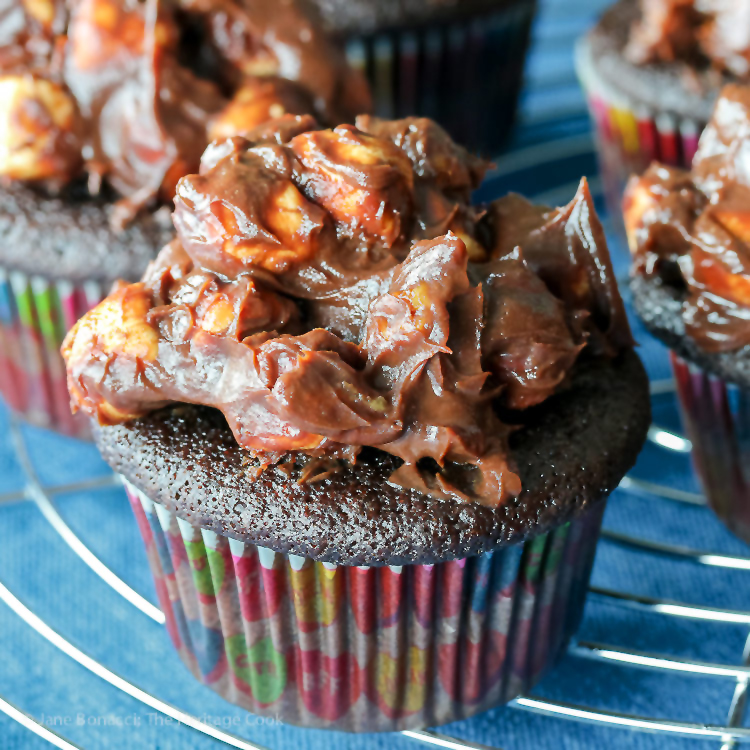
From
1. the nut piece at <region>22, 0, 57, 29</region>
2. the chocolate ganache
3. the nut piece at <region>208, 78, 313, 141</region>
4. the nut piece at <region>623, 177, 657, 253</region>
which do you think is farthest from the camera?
the nut piece at <region>22, 0, 57, 29</region>

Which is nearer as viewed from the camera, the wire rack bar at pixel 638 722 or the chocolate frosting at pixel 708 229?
the wire rack bar at pixel 638 722

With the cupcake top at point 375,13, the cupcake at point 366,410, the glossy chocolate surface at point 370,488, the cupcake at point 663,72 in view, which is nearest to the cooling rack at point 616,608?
the cupcake at point 366,410

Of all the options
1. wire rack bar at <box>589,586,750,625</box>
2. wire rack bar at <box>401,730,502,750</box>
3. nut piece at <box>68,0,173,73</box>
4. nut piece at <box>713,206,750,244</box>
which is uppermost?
nut piece at <box>68,0,173,73</box>

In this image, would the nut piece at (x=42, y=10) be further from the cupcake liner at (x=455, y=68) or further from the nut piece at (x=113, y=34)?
the cupcake liner at (x=455, y=68)

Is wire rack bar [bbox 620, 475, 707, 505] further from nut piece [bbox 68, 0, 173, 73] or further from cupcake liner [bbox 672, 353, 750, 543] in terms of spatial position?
nut piece [bbox 68, 0, 173, 73]

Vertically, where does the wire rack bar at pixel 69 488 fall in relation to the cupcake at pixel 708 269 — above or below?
below

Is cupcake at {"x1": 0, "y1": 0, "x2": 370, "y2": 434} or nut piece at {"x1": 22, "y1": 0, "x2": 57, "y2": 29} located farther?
nut piece at {"x1": 22, "y1": 0, "x2": 57, "y2": 29}

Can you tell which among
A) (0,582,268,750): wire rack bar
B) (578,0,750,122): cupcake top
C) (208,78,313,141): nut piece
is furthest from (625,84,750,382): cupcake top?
(0,582,268,750): wire rack bar
